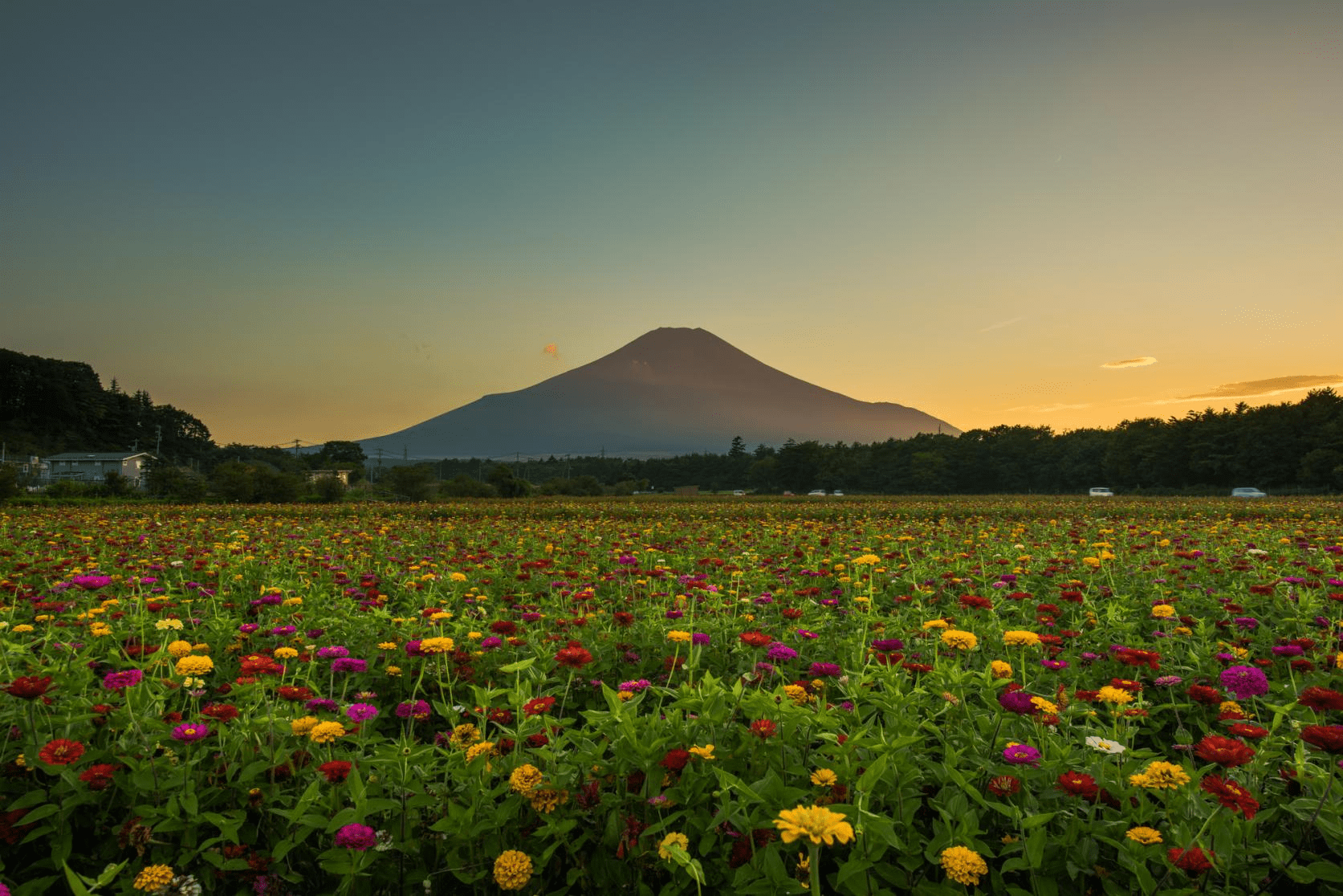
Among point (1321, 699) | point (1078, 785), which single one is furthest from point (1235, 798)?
point (1321, 699)

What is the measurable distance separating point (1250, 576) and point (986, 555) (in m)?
2.19

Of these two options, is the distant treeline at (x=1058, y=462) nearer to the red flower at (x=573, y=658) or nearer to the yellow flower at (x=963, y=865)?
the red flower at (x=573, y=658)

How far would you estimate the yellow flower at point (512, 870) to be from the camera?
1748 millimetres

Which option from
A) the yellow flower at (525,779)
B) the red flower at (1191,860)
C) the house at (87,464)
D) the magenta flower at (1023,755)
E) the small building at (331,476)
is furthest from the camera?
the house at (87,464)

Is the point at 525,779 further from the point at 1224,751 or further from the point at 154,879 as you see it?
the point at 1224,751

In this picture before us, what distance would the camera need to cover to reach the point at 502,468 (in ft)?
157

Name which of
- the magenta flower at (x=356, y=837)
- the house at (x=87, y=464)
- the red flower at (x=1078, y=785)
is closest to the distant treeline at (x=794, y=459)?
the house at (x=87, y=464)

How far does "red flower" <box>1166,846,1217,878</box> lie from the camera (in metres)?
1.57

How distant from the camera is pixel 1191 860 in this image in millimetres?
1577

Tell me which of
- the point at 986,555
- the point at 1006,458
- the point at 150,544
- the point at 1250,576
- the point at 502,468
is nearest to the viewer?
the point at 1250,576

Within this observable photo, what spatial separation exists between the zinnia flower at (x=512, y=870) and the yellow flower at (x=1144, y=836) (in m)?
1.59

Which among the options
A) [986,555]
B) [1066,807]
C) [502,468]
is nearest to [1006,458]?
[502,468]

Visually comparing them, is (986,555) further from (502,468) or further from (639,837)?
(502,468)

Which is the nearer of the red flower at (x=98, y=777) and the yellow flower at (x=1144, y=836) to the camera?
the yellow flower at (x=1144, y=836)
